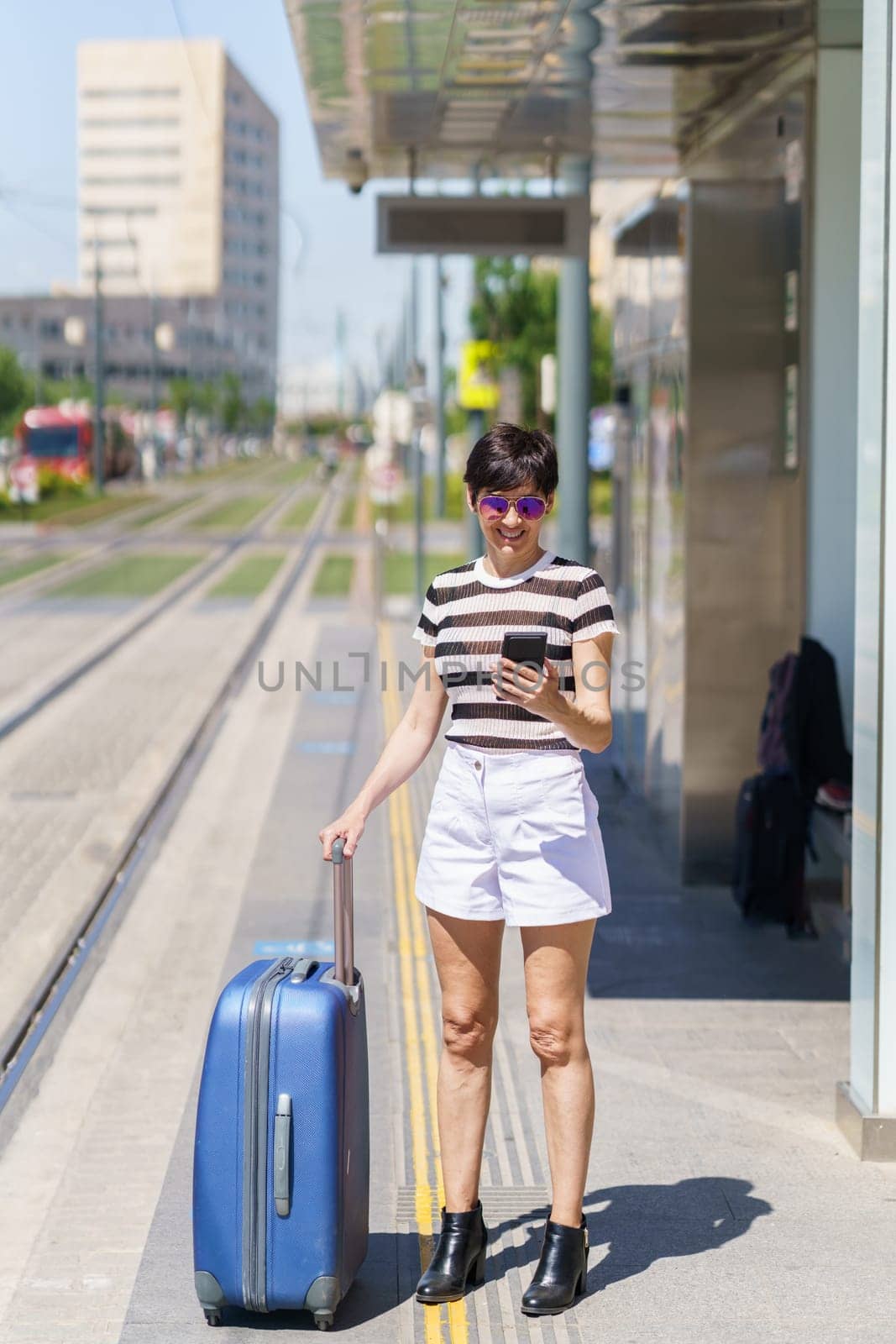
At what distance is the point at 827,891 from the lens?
8289mm

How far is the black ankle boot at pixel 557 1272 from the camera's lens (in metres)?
4.15

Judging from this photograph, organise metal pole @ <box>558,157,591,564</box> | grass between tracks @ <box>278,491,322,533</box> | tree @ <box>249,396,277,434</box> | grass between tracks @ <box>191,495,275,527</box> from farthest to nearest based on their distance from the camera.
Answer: tree @ <box>249,396,277,434</box> < grass between tracks @ <box>191,495,275,527</box> < grass between tracks @ <box>278,491,322,533</box> < metal pole @ <box>558,157,591,564</box>

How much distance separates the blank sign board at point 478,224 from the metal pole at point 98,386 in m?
35.6

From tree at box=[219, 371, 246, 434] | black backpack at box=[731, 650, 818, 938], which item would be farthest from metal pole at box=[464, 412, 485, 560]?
tree at box=[219, 371, 246, 434]

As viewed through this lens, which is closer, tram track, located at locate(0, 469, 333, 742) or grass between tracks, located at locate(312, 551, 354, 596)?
tram track, located at locate(0, 469, 333, 742)

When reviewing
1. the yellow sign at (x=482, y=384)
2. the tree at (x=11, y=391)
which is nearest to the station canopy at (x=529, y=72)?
the yellow sign at (x=482, y=384)

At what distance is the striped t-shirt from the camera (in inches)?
158

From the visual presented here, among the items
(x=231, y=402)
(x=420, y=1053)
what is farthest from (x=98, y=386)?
(x=231, y=402)

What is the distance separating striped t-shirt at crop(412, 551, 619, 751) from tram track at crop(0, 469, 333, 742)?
10423mm

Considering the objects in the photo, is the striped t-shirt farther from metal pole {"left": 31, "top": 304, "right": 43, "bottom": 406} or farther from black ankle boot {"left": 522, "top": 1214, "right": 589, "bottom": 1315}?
metal pole {"left": 31, "top": 304, "right": 43, "bottom": 406}

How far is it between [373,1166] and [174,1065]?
4.15 ft

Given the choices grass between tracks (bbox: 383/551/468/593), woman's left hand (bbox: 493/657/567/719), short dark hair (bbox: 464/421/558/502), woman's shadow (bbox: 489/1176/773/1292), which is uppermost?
short dark hair (bbox: 464/421/558/502)

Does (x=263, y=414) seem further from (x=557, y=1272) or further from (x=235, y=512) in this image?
(x=557, y=1272)

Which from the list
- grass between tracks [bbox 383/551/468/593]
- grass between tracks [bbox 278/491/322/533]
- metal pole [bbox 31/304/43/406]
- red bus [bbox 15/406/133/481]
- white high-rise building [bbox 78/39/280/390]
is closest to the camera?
white high-rise building [bbox 78/39/280/390]
